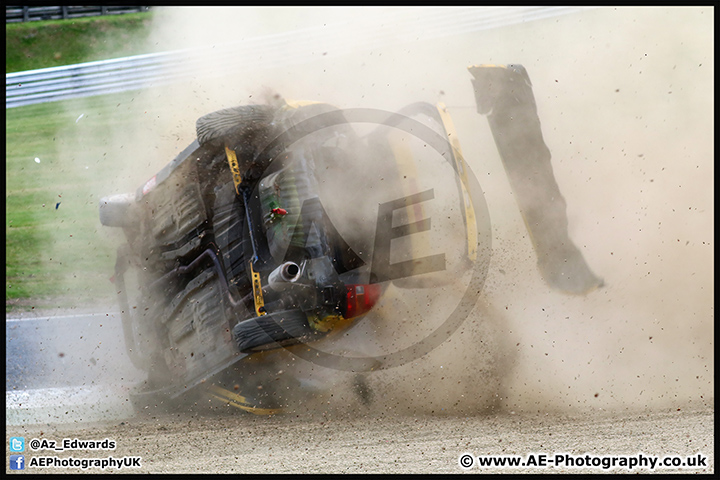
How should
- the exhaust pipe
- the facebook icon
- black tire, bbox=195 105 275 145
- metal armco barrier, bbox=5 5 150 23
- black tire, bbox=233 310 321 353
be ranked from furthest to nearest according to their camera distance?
metal armco barrier, bbox=5 5 150 23 → the facebook icon → black tire, bbox=195 105 275 145 → black tire, bbox=233 310 321 353 → the exhaust pipe

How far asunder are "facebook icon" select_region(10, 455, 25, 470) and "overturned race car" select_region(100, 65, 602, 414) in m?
1.31

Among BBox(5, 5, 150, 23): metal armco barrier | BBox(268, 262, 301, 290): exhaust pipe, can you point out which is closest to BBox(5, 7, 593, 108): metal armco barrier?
BBox(5, 5, 150, 23): metal armco barrier

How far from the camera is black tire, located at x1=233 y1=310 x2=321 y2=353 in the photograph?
14.0 feet

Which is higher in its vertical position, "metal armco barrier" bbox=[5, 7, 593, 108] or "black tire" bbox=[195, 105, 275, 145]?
"metal armco barrier" bbox=[5, 7, 593, 108]

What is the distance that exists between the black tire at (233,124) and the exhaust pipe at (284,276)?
1581mm

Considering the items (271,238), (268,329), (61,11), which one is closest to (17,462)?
(268,329)

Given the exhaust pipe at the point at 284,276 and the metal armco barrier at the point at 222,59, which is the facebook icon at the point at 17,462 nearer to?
the exhaust pipe at the point at 284,276

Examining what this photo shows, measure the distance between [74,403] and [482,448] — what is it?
455 cm

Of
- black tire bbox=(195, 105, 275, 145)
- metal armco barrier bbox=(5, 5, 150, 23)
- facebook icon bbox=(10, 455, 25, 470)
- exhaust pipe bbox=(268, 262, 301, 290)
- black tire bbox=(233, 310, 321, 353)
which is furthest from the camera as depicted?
metal armco barrier bbox=(5, 5, 150, 23)

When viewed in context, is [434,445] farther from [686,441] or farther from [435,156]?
[435,156]

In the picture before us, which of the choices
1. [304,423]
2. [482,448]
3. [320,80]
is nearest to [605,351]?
[482,448]

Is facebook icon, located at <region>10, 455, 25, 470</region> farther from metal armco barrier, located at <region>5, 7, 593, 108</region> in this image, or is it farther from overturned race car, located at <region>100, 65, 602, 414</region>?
metal armco barrier, located at <region>5, 7, 593, 108</region>

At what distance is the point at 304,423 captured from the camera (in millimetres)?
5055

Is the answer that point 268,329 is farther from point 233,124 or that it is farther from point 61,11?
point 61,11
